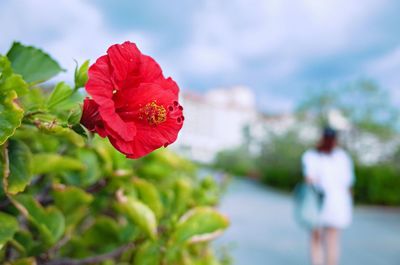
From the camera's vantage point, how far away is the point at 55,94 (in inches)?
23.8

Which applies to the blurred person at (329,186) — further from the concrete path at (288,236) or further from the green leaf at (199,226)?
the green leaf at (199,226)

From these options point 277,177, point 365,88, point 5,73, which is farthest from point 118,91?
point 365,88

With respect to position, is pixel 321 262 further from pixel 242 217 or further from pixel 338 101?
pixel 338 101

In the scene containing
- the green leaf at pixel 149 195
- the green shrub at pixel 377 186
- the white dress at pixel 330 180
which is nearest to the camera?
the green leaf at pixel 149 195

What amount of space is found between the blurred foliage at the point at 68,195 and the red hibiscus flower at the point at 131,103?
0.15 ft

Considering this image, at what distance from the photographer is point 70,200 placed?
36.8 inches

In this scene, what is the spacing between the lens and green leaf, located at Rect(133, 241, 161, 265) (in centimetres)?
93

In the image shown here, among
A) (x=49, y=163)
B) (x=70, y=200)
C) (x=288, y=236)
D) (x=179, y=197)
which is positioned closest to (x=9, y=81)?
(x=49, y=163)

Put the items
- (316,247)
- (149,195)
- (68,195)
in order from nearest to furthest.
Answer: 1. (68,195)
2. (149,195)
3. (316,247)

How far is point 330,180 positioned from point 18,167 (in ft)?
12.6

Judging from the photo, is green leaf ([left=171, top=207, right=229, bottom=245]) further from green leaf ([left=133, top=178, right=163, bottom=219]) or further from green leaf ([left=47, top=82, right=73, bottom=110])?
green leaf ([left=47, top=82, right=73, bottom=110])

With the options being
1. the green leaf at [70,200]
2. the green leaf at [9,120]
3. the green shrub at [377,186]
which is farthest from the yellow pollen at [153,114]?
the green shrub at [377,186]

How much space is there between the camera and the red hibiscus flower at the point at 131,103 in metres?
0.42

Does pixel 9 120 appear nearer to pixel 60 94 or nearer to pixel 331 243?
pixel 60 94
